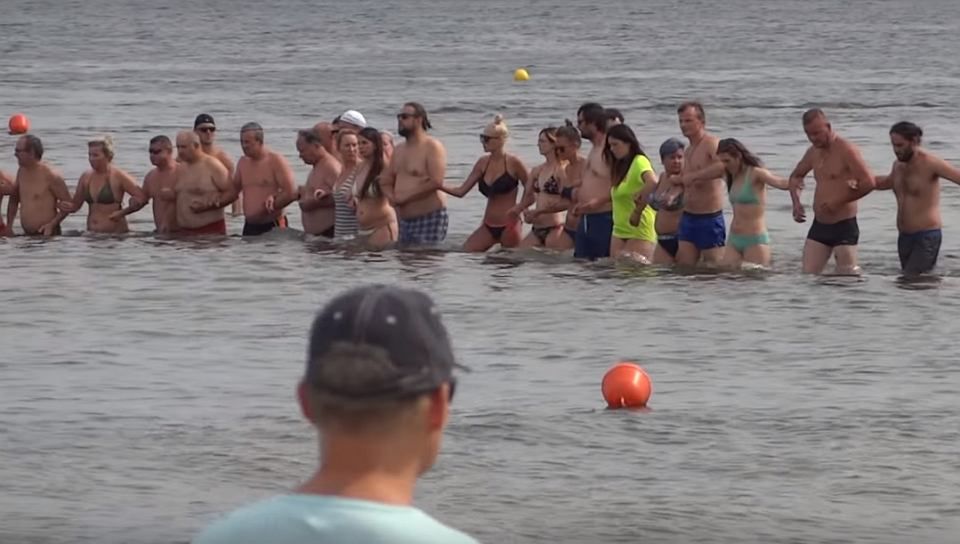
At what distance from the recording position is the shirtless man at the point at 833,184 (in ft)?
47.8

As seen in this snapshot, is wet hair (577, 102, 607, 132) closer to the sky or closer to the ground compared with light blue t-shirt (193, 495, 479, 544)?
closer to the ground

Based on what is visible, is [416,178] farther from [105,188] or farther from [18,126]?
[18,126]

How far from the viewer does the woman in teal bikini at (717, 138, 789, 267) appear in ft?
48.1

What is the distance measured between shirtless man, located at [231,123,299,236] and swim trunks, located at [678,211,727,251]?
12.9 feet

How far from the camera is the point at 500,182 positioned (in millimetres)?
16500

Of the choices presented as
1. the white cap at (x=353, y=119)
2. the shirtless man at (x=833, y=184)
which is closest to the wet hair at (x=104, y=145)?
the white cap at (x=353, y=119)

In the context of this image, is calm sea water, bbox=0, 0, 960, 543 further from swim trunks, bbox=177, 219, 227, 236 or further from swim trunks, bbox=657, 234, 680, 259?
swim trunks, bbox=657, 234, 680, 259

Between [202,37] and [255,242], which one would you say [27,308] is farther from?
[202,37]

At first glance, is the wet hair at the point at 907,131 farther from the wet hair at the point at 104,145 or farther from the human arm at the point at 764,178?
the wet hair at the point at 104,145

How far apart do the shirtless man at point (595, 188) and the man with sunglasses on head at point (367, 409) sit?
1264 cm

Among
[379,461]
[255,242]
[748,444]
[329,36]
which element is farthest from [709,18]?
[379,461]

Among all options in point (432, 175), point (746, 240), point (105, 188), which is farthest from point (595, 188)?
point (105, 188)

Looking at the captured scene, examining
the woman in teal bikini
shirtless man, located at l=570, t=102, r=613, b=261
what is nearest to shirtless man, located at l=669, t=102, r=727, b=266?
the woman in teal bikini

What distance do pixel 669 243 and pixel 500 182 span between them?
171cm
